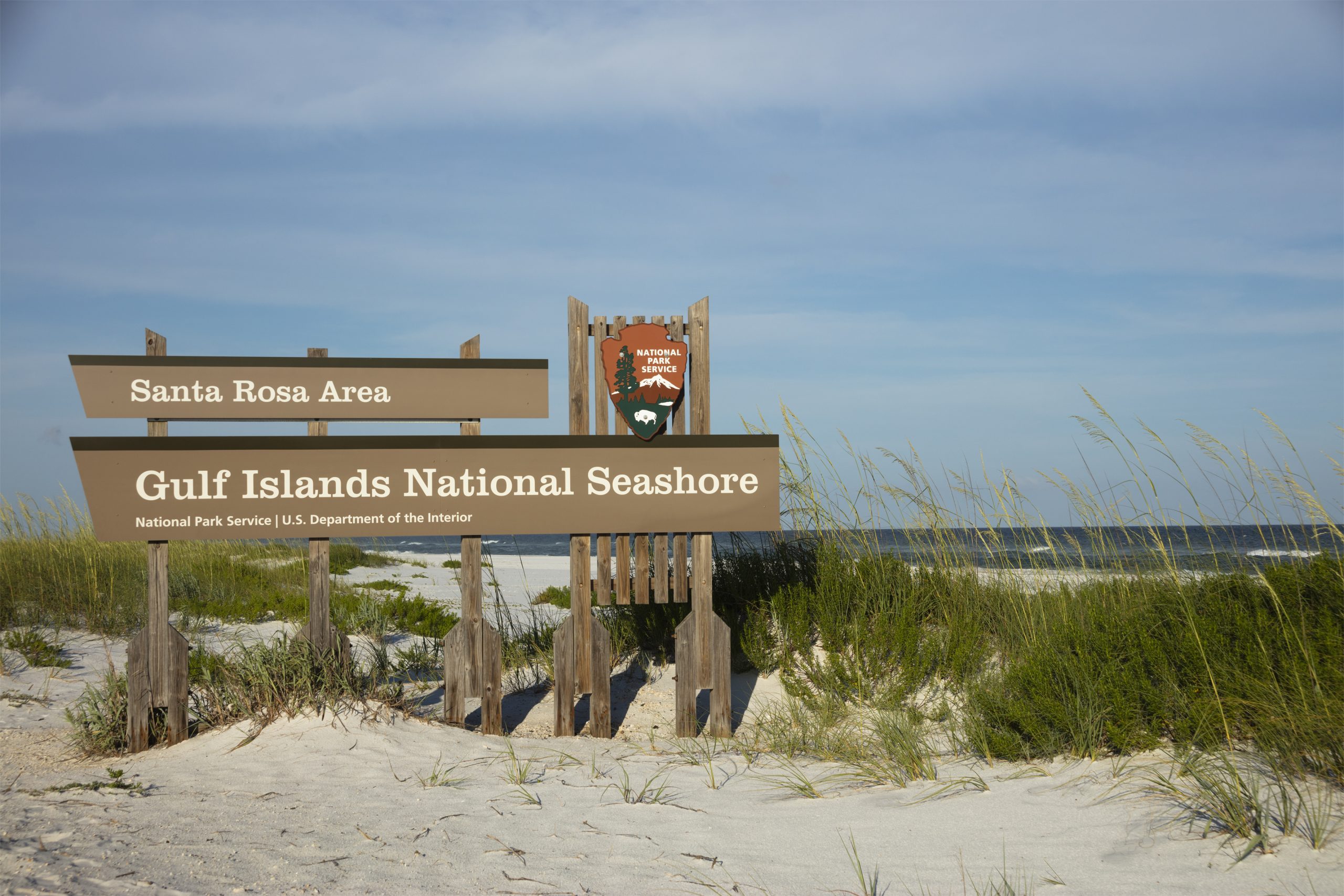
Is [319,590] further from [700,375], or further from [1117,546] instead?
[1117,546]

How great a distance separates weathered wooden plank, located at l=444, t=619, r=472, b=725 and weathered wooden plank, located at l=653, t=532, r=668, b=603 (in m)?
1.30

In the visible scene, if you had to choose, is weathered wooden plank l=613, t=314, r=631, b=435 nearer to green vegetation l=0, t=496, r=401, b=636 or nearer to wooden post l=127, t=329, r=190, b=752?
wooden post l=127, t=329, r=190, b=752

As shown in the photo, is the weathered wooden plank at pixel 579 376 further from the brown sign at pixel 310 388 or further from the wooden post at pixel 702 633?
the wooden post at pixel 702 633

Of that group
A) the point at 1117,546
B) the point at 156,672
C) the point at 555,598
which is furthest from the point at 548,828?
the point at 555,598

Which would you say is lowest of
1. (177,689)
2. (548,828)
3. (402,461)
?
(548,828)

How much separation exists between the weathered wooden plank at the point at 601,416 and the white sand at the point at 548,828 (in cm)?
109

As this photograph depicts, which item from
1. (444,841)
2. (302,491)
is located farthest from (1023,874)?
(302,491)

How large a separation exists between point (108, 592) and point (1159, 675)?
9518 mm

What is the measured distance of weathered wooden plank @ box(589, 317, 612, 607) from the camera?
5.68 meters

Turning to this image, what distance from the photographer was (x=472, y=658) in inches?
222

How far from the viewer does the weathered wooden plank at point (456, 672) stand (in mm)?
5617

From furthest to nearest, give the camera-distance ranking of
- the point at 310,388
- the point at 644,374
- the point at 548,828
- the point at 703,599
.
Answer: the point at 703,599
the point at 644,374
the point at 310,388
the point at 548,828

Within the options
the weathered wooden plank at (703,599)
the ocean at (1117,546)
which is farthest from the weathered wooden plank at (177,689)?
the weathered wooden plank at (703,599)

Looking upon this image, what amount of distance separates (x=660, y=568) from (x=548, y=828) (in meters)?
2.23
